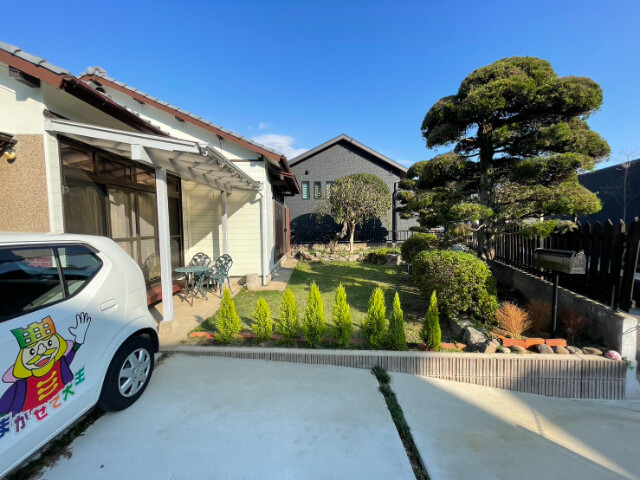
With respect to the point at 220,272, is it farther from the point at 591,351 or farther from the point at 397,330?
the point at 591,351

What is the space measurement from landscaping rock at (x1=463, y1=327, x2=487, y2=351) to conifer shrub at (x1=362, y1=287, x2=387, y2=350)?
3.69ft

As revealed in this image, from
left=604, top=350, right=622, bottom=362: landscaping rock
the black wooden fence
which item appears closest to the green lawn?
left=604, top=350, right=622, bottom=362: landscaping rock

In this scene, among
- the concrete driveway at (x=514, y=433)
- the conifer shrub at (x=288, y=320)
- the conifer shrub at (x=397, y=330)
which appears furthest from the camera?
the conifer shrub at (x=288, y=320)

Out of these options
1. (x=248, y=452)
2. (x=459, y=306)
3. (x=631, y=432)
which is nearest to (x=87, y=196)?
(x=248, y=452)

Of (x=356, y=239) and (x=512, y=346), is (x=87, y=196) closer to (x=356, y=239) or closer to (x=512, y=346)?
(x=512, y=346)

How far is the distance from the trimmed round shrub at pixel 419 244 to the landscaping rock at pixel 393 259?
9.65ft

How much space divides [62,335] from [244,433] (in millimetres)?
1428

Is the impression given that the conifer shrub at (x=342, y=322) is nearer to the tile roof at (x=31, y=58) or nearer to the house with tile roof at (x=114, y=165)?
the house with tile roof at (x=114, y=165)

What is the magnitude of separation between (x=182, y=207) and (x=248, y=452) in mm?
6182

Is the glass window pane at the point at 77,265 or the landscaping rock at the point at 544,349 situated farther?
the landscaping rock at the point at 544,349

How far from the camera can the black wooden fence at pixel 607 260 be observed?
10.8ft

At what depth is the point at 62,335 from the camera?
1902 millimetres

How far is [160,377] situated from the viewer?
296cm

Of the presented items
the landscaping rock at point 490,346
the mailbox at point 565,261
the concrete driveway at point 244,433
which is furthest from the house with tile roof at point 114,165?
the mailbox at point 565,261
